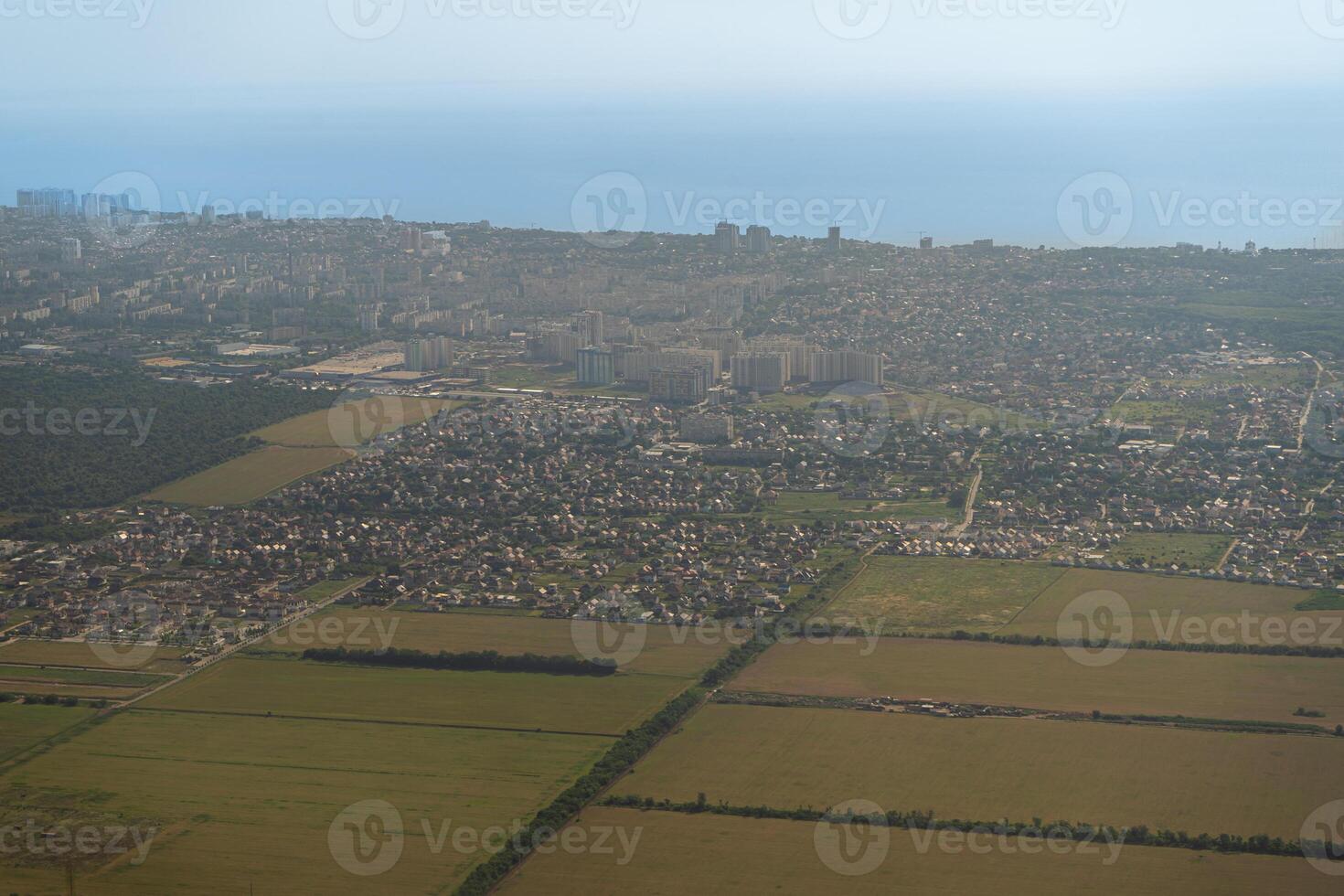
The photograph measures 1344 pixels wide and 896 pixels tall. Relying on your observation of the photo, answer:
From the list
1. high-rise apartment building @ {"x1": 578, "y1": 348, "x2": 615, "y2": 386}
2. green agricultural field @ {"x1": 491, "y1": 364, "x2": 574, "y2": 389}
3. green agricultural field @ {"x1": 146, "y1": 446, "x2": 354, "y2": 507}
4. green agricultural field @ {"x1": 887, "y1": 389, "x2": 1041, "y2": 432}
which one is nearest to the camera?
green agricultural field @ {"x1": 146, "y1": 446, "x2": 354, "y2": 507}

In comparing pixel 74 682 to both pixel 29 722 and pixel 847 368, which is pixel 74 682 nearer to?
pixel 29 722

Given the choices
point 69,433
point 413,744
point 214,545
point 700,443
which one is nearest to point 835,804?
point 413,744

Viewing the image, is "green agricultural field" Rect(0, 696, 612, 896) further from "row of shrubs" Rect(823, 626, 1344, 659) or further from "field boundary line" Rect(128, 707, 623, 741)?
"row of shrubs" Rect(823, 626, 1344, 659)

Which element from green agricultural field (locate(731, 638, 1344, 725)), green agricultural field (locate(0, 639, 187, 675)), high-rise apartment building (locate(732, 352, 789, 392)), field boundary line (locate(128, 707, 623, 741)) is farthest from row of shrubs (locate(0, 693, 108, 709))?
high-rise apartment building (locate(732, 352, 789, 392))

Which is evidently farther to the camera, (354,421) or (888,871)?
(354,421)

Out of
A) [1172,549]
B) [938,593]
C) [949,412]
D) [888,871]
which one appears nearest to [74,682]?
[888,871]
